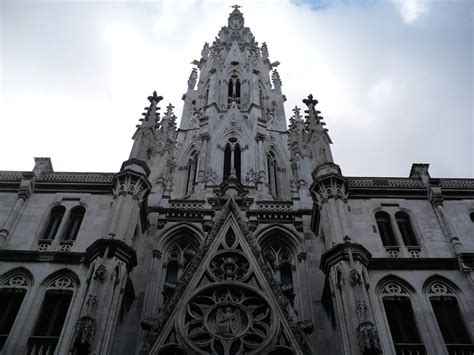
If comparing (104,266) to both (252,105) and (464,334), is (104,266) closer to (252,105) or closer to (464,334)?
(464,334)

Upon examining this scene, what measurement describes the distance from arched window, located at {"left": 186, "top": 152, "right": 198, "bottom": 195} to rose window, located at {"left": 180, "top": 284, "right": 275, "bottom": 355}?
46.7 ft

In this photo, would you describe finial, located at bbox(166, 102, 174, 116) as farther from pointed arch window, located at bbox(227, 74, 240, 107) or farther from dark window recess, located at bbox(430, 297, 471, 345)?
dark window recess, located at bbox(430, 297, 471, 345)

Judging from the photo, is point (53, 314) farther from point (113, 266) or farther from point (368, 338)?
point (368, 338)

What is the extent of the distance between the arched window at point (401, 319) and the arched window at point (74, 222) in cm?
1213

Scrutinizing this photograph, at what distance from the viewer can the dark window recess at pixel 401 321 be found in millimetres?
17812

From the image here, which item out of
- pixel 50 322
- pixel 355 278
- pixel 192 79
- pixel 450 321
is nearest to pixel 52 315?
pixel 50 322

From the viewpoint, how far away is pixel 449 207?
22.9 m

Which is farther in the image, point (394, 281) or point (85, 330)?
point (394, 281)

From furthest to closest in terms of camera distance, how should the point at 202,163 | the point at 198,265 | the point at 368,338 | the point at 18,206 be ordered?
the point at 202,163 < the point at 18,206 < the point at 198,265 < the point at 368,338

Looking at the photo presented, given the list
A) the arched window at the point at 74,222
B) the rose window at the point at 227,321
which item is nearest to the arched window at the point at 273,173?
the arched window at the point at 74,222

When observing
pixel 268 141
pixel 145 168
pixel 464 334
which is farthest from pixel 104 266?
pixel 268 141

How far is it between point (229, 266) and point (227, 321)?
249 cm

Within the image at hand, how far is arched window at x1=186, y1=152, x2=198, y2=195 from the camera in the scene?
3409cm

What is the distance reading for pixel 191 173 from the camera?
35781 millimetres
